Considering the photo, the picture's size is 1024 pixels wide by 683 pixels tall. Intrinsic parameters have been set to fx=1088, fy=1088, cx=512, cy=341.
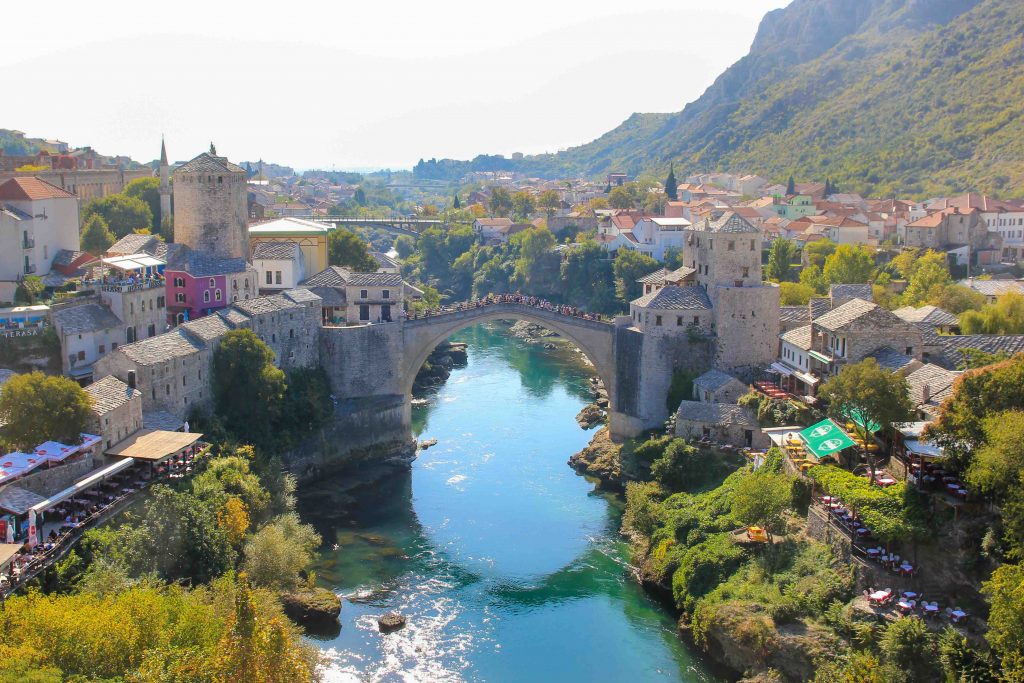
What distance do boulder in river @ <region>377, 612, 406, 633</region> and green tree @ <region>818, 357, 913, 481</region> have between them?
45.5 feet

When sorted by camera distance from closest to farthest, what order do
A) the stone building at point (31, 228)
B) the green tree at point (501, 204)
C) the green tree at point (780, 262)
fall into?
the stone building at point (31, 228), the green tree at point (780, 262), the green tree at point (501, 204)

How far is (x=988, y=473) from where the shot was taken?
1014 inches

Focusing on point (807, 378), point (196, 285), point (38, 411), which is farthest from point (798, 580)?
point (196, 285)

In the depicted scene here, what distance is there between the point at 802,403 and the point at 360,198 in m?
Answer: 126

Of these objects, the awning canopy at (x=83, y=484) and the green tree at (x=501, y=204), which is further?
the green tree at (x=501, y=204)

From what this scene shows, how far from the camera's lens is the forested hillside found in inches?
3656

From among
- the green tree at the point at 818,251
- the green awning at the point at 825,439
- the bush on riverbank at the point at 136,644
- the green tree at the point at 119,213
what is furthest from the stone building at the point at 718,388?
the green tree at the point at 119,213

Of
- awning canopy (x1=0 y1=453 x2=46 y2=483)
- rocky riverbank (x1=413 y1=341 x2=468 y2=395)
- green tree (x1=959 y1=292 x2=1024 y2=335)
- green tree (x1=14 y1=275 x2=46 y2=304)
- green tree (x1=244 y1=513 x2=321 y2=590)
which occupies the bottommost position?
green tree (x1=244 y1=513 x2=321 y2=590)

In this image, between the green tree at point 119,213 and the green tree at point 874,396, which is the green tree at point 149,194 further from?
the green tree at point 874,396

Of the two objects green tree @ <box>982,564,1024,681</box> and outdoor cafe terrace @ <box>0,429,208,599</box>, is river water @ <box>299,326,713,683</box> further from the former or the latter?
green tree @ <box>982,564,1024,681</box>

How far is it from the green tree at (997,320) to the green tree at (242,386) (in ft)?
91.6

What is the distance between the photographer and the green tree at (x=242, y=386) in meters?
40.4

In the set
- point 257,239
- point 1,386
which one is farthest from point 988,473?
point 257,239

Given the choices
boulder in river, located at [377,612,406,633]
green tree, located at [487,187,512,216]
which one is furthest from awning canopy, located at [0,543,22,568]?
green tree, located at [487,187,512,216]
